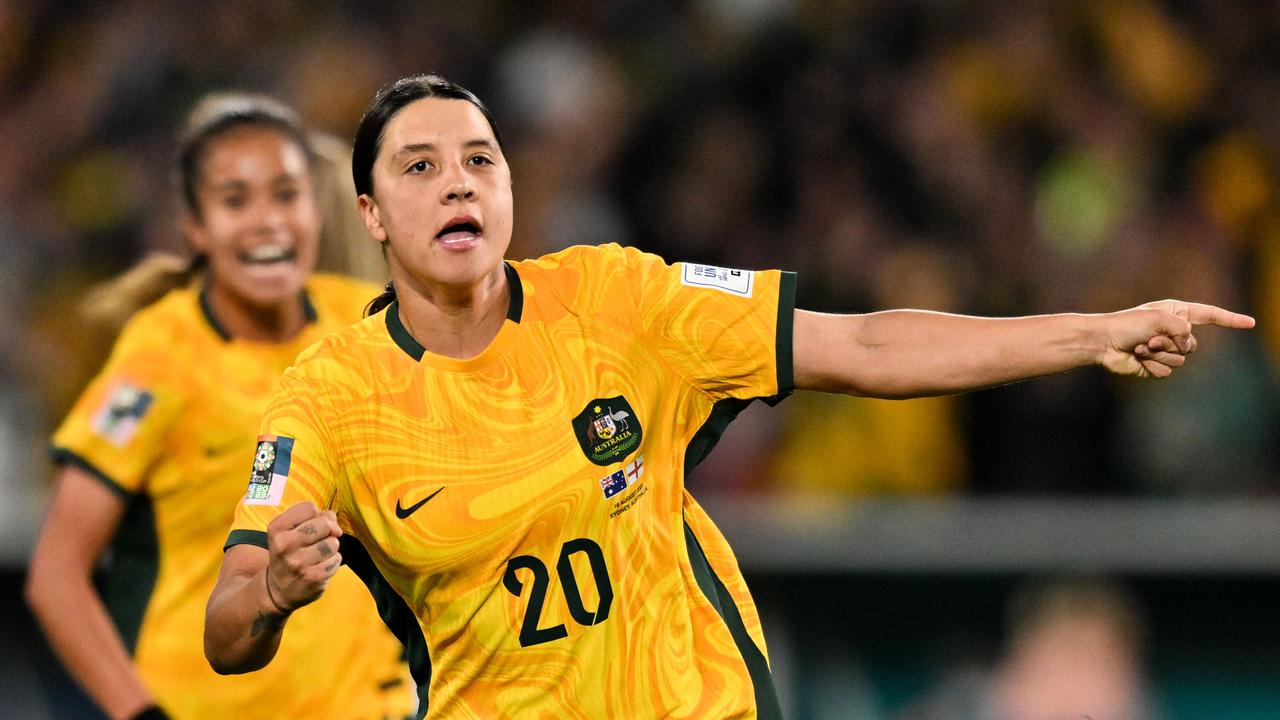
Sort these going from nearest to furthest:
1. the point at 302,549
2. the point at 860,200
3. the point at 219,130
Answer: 1. the point at 302,549
2. the point at 219,130
3. the point at 860,200

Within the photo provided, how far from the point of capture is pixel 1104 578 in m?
7.55

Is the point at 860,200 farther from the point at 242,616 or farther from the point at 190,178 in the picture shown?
the point at 242,616

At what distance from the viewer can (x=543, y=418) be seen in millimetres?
3303

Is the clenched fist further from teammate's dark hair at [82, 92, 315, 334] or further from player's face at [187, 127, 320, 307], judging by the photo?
teammate's dark hair at [82, 92, 315, 334]

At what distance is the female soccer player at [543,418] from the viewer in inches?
127

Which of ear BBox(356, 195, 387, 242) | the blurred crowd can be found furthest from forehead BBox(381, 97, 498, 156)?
the blurred crowd

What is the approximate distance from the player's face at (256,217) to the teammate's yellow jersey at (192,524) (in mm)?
163

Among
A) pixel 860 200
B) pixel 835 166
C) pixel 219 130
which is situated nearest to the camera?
pixel 219 130

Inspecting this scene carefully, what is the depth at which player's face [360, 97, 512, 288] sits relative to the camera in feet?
10.8

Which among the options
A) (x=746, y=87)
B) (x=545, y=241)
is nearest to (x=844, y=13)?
(x=746, y=87)

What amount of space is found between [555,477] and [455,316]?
394 mm

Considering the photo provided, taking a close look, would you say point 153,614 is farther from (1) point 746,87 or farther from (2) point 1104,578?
(1) point 746,87

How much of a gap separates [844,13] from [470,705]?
709 cm

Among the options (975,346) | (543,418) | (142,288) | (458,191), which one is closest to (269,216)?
(142,288)
